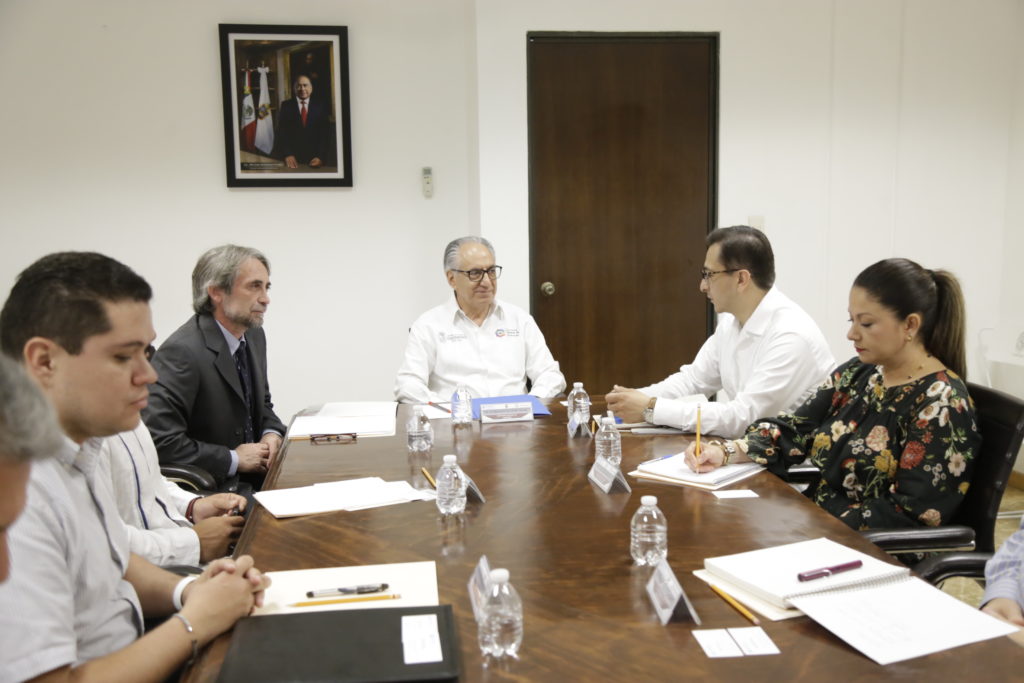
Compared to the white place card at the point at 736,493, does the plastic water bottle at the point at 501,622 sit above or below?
above

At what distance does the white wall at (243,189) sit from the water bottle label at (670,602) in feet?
11.9

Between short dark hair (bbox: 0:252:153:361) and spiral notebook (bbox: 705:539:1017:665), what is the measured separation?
3.74 ft

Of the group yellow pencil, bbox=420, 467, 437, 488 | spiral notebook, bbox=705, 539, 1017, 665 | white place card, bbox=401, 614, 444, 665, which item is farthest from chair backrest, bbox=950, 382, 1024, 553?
white place card, bbox=401, 614, 444, 665

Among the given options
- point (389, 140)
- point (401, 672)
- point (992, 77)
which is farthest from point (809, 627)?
point (992, 77)

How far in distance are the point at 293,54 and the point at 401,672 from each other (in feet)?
13.4

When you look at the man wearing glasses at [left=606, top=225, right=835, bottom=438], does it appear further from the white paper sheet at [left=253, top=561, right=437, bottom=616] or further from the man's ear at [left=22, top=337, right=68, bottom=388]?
the man's ear at [left=22, top=337, right=68, bottom=388]

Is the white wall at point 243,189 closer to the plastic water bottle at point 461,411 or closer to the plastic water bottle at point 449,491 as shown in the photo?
the plastic water bottle at point 461,411

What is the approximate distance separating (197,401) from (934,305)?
2.34m

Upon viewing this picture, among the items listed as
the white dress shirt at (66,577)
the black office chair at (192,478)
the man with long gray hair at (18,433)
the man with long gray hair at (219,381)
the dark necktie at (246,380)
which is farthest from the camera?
the dark necktie at (246,380)

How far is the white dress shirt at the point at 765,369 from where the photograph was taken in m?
2.60

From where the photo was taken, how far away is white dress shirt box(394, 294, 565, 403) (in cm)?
350

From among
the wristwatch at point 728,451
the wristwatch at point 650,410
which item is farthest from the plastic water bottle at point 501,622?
the wristwatch at point 650,410

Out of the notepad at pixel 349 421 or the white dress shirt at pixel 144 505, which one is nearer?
the white dress shirt at pixel 144 505

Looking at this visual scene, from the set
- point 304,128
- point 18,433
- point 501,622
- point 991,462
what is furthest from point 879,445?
point 304,128
